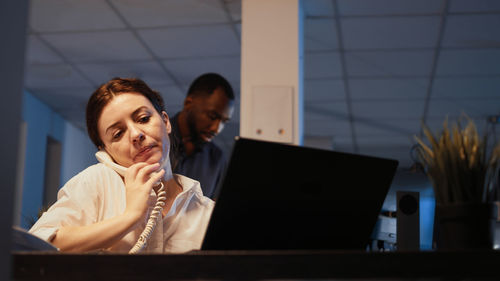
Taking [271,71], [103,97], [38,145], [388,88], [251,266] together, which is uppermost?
[388,88]

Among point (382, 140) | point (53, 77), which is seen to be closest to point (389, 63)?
point (382, 140)

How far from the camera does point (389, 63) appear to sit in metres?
4.89

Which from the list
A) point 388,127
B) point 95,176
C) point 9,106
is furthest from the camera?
point 388,127

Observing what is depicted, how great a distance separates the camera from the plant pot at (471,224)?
102 centimetres

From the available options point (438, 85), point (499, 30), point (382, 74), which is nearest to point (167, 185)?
point (499, 30)

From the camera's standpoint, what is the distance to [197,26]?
13.9ft

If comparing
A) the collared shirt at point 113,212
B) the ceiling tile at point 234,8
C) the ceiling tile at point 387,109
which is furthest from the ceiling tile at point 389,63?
the collared shirt at point 113,212

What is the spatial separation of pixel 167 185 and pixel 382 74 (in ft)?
12.6

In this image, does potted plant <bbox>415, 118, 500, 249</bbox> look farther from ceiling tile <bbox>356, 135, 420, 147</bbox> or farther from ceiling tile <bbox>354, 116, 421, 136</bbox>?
ceiling tile <bbox>356, 135, 420, 147</bbox>

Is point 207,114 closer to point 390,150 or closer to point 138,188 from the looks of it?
point 138,188

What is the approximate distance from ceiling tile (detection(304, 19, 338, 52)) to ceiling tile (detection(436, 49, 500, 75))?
94 centimetres

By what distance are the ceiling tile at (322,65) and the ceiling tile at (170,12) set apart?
3.31 feet

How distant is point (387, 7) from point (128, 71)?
98.6 inches

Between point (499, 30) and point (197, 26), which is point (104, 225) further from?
point (499, 30)
